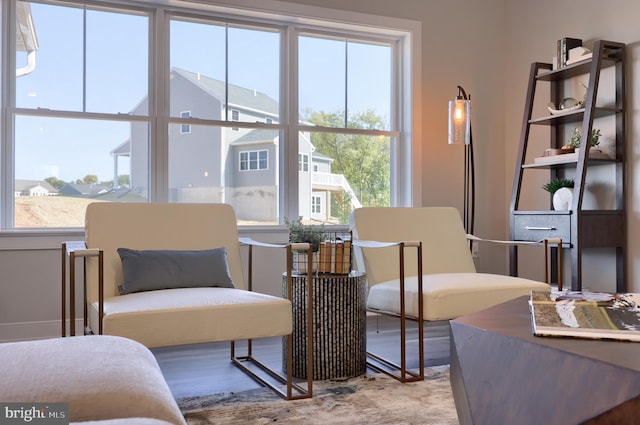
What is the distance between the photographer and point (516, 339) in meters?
1.34

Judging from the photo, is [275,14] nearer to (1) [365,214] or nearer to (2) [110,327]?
(1) [365,214]

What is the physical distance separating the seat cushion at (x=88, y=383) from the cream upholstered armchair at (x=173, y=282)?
765mm

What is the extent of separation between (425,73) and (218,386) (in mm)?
2838

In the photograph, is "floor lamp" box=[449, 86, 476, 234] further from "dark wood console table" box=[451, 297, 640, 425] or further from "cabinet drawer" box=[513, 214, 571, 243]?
"dark wood console table" box=[451, 297, 640, 425]

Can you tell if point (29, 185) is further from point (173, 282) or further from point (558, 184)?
point (558, 184)

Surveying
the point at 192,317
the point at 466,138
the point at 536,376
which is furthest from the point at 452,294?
the point at 466,138

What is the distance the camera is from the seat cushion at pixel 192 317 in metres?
1.99

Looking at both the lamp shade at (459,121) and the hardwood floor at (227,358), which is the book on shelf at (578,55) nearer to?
the lamp shade at (459,121)

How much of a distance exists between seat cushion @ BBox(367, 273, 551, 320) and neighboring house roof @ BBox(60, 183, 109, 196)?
6.03 ft

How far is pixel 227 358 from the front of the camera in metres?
3.05

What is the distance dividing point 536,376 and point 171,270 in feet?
5.64

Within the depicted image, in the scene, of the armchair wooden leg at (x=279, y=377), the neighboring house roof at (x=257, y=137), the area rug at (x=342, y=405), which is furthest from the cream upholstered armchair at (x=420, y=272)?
the neighboring house roof at (x=257, y=137)

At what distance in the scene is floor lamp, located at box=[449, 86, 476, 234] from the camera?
3.91 m

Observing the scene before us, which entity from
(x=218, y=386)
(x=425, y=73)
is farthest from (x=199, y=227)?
(x=425, y=73)
